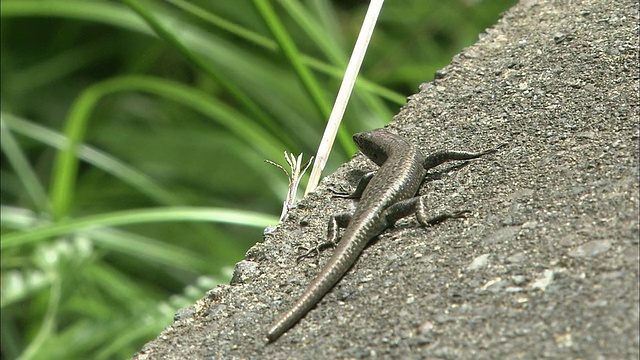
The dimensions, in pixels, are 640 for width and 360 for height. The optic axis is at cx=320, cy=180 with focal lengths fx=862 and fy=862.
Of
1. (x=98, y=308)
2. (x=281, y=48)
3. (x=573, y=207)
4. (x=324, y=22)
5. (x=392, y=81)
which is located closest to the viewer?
(x=573, y=207)

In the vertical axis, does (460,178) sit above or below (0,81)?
below

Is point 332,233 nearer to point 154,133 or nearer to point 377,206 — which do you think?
point 377,206

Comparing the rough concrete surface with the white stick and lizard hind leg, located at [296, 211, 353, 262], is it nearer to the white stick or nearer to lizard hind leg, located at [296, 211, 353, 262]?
lizard hind leg, located at [296, 211, 353, 262]

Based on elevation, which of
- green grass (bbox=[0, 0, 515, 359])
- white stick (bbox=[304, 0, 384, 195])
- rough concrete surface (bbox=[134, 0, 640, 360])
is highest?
green grass (bbox=[0, 0, 515, 359])

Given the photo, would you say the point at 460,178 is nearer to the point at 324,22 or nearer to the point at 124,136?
the point at 324,22

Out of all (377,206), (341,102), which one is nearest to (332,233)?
(377,206)

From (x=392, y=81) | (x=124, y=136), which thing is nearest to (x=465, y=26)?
(x=392, y=81)

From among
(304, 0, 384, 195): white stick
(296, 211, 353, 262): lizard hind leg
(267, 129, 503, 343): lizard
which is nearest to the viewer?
(267, 129, 503, 343): lizard

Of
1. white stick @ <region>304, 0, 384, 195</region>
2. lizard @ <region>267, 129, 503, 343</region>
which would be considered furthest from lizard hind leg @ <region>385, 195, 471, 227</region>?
white stick @ <region>304, 0, 384, 195</region>
